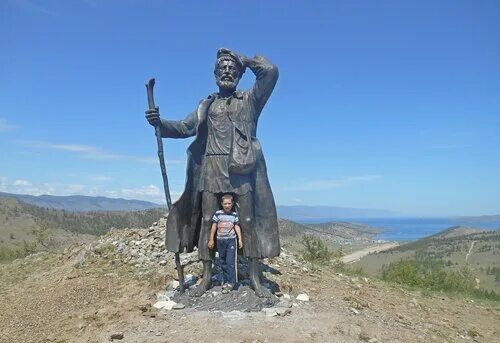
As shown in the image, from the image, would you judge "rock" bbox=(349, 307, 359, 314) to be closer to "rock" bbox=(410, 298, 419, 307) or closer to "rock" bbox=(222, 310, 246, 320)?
"rock" bbox=(222, 310, 246, 320)

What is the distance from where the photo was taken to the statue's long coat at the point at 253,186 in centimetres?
706

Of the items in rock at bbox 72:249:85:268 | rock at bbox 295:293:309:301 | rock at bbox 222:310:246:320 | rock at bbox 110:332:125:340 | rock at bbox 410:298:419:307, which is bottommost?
rock at bbox 110:332:125:340

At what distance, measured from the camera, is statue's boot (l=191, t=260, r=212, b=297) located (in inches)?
272

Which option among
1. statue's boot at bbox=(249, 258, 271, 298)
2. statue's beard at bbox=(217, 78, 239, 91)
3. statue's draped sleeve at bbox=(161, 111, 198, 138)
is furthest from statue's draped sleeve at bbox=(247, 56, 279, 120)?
statue's boot at bbox=(249, 258, 271, 298)

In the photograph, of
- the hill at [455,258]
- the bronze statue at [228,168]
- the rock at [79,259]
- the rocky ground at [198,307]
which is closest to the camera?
the rocky ground at [198,307]

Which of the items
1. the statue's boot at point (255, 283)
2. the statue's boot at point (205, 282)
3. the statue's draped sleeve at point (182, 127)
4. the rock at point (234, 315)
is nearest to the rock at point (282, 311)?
the statue's boot at point (255, 283)

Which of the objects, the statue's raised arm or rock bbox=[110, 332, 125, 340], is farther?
the statue's raised arm

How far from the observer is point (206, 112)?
7.36 meters

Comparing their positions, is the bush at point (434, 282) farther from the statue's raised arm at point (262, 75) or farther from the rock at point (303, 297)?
the statue's raised arm at point (262, 75)

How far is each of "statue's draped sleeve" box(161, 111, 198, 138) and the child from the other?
4.23 feet

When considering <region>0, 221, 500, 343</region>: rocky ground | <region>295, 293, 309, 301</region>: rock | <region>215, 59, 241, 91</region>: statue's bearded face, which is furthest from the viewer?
<region>295, 293, 309, 301</region>: rock

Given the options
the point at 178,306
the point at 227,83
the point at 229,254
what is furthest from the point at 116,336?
the point at 227,83

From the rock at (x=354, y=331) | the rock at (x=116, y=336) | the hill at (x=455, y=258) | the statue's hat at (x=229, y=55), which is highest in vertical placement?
the statue's hat at (x=229, y=55)

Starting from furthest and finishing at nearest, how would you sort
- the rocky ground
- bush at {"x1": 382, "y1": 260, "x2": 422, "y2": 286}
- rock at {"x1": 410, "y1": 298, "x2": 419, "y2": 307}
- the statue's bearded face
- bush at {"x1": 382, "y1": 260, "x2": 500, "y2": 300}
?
1. bush at {"x1": 382, "y1": 260, "x2": 422, "y2": 286}
2. bush at {"x1": 382, "y1": 260, "x2": 500, "y2": 300}
3. rock at {"x1": 410, "y1": 298, "x2": 419, "y2": 307}
4. the statue's bearded face
5. the rocky ground
